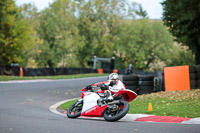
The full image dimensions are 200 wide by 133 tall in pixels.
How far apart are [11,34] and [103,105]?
40776 millimetres

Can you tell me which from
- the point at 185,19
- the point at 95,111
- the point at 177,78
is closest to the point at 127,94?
the point at 95,111

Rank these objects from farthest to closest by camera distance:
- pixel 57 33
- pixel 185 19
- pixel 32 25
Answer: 1. pixel 32 25
2. pixel 57 33
3. pixel 185 19

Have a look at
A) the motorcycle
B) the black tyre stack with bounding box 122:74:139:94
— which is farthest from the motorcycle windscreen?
the black tyre stack with bounding box 122:74:139:94

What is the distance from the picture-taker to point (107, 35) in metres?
72.6

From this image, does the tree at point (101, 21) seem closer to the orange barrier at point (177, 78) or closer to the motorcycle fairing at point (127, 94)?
the orange barrier at point (177, 78)

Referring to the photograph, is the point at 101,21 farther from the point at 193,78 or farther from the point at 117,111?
the point at 117,111

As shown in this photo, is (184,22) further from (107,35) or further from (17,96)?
(107,35)

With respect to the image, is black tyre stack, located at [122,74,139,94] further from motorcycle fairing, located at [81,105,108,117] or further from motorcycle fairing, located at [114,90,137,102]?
motorcycle fairing, located at [81,105,108,117]

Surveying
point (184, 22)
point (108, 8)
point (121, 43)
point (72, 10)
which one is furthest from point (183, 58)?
point (184, 22)

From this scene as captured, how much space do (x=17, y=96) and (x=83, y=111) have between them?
33.3 feet

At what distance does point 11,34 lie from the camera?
48469mm

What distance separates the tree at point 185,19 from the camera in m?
24.3

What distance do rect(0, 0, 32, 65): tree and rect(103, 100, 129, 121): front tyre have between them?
38363 millimetres

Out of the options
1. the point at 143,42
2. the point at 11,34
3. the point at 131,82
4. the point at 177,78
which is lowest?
the point at 131,82
